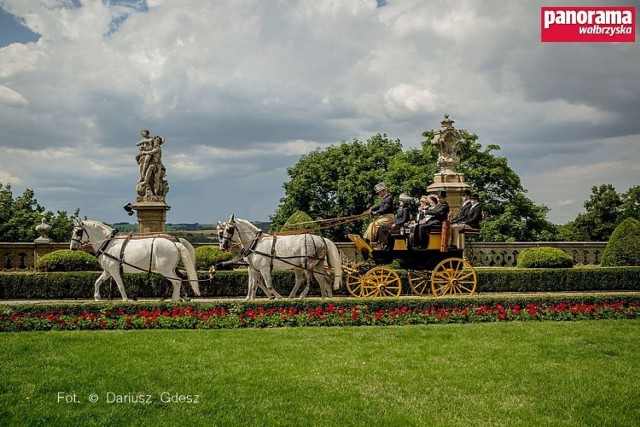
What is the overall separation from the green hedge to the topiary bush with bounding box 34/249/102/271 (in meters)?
0.43

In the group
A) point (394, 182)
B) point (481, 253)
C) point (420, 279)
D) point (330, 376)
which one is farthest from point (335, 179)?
point (330, 376)

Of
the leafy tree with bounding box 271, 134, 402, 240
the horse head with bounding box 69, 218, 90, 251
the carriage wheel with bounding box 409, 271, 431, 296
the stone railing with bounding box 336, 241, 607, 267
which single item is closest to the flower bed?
the carriage wheel with bounding box 409, 271, 431, 296

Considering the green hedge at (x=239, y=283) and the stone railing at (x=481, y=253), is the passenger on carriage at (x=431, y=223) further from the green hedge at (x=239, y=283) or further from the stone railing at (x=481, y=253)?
the stone railing at (x=481, y=253)

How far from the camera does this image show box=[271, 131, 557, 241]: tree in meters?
35.8

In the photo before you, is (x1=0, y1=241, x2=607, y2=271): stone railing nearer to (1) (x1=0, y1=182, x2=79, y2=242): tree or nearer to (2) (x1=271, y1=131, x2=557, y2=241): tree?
(2) (x1=271, y1=131, x2=557, y2=241): tree

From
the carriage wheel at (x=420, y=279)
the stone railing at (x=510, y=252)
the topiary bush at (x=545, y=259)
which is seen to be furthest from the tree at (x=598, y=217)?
the carriage wheel at (x=420, y=279)

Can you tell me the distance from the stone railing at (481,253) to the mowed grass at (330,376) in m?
12.1

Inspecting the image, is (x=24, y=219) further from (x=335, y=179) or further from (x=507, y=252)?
(x=507, y=252)

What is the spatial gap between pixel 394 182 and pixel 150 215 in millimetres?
18735

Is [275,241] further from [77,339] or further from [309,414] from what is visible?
[309,414]

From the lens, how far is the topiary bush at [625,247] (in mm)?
21125

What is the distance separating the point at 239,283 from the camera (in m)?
18.2

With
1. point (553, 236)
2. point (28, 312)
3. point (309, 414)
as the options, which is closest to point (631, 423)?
point (309, 414)

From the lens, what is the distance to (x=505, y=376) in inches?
314
